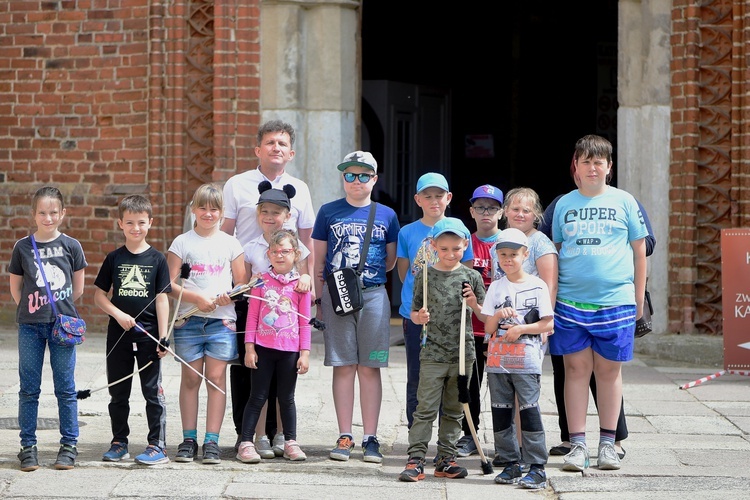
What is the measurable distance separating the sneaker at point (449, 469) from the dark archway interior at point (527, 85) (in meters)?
10.1

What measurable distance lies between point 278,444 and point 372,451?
530mm

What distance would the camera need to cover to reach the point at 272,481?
5.92 m

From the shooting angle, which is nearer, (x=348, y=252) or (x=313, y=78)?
(x=348, y=252)

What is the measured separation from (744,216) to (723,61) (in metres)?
1.33

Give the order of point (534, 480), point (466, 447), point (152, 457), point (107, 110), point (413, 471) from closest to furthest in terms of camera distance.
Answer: point (534, 480) < point (413, 471) < point (152, 457) < point (466, 447) < point (107, 110)

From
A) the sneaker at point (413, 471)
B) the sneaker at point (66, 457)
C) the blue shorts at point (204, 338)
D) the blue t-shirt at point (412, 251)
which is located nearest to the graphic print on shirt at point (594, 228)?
the blue t-shirt at point (412, 251)

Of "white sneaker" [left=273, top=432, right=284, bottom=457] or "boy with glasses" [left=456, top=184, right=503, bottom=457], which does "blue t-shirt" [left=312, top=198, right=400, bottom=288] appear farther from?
"white sneaker" [left=273, top=432, right=284, bottom=457]

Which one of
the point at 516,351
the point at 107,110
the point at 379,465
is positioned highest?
the point at 107,110

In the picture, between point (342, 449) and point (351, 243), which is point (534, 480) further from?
point (351, 243)

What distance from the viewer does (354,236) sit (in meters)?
6.54

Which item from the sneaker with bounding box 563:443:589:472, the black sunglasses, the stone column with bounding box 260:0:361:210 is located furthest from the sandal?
the stone column with bounding box 260:0:361:210

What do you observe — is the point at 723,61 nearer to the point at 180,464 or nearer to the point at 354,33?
the point at 354,33

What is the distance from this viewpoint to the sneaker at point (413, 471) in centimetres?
596

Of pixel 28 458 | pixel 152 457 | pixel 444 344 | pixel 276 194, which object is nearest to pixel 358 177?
pixel 276 194
